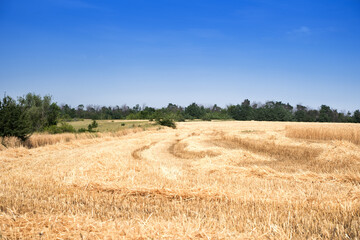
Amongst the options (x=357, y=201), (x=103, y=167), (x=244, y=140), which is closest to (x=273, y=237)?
(x=357, y=201)

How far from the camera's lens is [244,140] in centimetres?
2167

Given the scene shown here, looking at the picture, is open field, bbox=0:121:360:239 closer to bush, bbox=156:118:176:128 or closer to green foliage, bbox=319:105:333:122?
bush, bbox=156:118:176:128

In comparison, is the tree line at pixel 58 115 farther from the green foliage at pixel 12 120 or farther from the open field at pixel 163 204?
the open field at pixel 163 204

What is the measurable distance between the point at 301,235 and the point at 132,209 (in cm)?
310

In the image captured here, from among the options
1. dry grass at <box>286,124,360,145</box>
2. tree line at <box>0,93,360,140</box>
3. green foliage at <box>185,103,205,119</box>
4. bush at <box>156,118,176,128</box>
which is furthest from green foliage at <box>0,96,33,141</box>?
green foliage at <box>185,103,205,119</box>

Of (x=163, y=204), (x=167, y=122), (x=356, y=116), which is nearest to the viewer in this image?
(x=163, y=204)

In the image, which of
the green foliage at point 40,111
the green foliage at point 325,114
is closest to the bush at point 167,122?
the green foliage at point 40,111

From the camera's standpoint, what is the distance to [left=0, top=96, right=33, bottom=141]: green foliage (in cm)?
1869

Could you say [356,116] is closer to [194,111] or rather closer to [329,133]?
[194,111]

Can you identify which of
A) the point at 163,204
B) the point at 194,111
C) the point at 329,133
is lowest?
the point at 163,204

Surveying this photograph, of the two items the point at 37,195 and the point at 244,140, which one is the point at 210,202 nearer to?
the point at 37,195

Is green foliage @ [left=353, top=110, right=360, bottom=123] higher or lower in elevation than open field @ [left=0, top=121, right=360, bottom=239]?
higher

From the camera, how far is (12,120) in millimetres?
19188

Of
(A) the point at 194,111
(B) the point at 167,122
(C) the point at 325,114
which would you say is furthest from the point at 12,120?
(C) the point at 325,114
